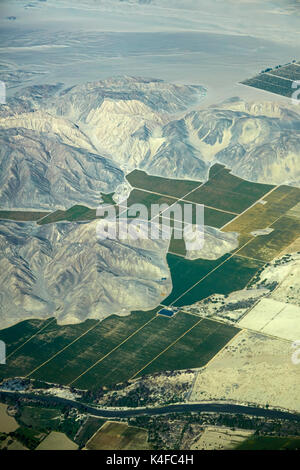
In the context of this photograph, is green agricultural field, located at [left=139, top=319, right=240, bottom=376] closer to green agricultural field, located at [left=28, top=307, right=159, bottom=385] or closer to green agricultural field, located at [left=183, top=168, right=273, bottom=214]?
green agricultural field, located at [left=28, top=307, right=159, bottom=385]

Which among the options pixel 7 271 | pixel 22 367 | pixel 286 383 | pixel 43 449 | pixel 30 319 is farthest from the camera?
pixel 7 271

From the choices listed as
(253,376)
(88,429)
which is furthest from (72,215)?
(88,429)

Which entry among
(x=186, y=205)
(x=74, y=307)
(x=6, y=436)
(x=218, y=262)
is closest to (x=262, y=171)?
(x=186, y=205)

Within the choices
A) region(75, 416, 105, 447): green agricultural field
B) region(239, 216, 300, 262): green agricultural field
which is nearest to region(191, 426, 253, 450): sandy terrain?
region(75, 416, 105, 447): green agricultural field

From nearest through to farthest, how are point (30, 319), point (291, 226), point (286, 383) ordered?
point (286, 383)
point (30, 319)
point (291, 226)

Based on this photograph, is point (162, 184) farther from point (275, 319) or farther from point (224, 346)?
point (224, 346)

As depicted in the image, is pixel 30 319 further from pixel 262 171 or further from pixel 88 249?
pixel 262 171

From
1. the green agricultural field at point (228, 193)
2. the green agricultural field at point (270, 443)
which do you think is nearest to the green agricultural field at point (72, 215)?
the green agricultural field at point (228, 193)
